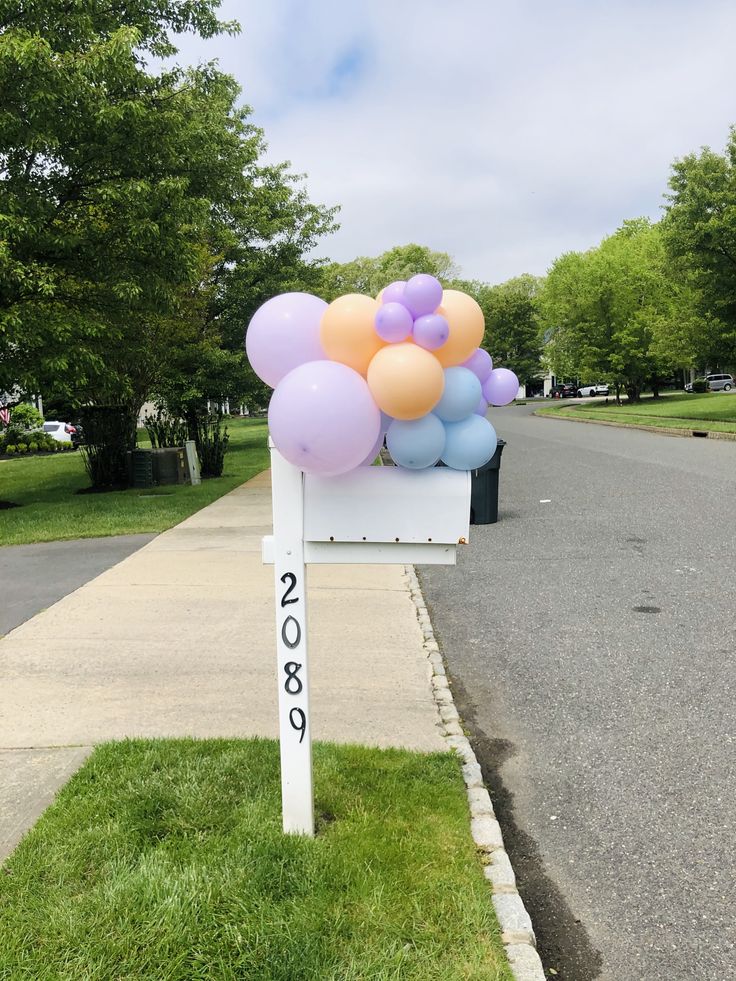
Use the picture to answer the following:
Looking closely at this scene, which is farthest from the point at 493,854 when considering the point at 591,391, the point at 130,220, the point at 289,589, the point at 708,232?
the point at 591,391

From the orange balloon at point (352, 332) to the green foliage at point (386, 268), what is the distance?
43.6 metres

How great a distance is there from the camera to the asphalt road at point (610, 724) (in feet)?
8.18

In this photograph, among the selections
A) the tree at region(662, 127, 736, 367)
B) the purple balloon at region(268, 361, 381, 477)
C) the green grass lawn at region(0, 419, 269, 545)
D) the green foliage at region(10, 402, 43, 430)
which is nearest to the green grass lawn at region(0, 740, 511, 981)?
the purple balloon at region(268, 361, 381, 477)

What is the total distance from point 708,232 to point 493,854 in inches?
989

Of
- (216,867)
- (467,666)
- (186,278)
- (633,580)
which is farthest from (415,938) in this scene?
(186,278)

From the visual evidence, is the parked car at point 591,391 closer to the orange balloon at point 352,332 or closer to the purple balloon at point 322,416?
the orange balloon at point 352,332

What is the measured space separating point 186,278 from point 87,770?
33.5ft

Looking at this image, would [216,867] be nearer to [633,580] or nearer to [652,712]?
[652,712]

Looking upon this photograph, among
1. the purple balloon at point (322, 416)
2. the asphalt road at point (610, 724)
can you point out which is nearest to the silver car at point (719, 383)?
the asphalt road at point (610, 724)

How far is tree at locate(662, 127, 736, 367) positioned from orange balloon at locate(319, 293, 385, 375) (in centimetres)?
2452

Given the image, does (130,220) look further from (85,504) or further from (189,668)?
(189,668)

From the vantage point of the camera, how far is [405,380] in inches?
92.4

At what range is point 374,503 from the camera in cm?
266

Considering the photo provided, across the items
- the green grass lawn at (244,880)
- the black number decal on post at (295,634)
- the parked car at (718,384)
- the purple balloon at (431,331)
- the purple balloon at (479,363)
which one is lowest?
the green grass lawn at (244,880)
